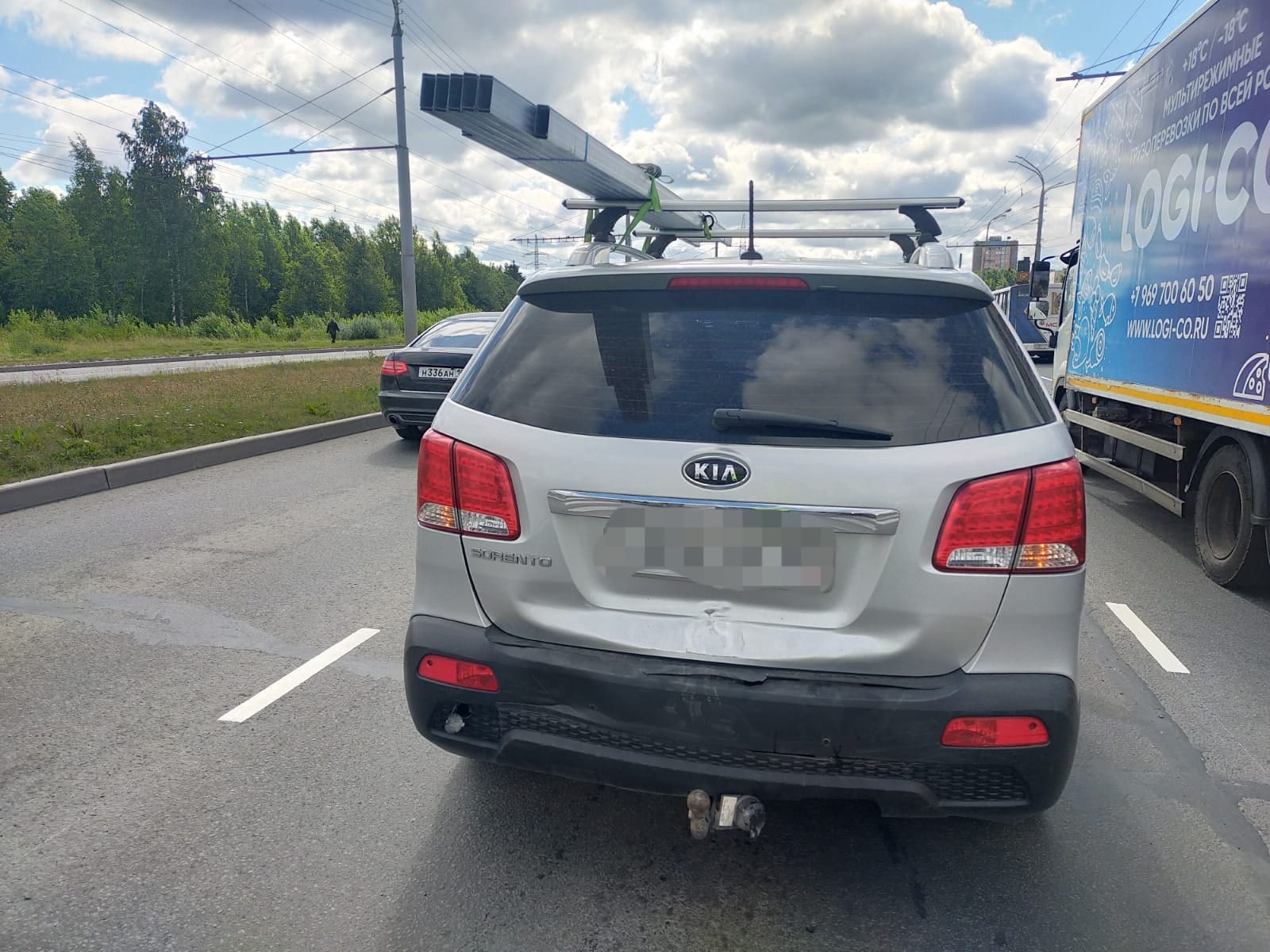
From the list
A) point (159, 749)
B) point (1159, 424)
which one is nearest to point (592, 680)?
point (159, 749)

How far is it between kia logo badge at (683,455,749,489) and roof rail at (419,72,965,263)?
3.32m

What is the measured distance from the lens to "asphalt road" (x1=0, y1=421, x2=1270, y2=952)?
238 cm

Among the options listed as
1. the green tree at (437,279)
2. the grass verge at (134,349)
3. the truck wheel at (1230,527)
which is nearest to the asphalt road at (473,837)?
the truck wheel at (1230,527)

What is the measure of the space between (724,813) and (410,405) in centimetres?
903

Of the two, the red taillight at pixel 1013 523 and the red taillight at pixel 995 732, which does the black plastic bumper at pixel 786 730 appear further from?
the red taillight at pixel 1013 523

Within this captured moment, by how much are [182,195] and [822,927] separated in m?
72.7

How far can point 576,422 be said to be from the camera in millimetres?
2432

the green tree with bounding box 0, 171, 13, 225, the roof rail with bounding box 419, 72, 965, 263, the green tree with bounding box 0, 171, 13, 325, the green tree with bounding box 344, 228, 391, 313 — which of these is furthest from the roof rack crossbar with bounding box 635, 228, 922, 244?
the green tree with bounding box 344, 228, 391, 313

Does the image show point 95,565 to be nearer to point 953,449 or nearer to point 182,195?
point 953,449

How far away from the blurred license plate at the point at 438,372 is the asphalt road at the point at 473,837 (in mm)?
6118

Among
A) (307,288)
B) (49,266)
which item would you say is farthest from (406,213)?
(307,288)

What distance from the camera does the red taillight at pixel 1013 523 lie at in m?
2.21

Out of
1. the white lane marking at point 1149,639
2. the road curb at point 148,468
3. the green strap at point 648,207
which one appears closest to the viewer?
the white lane marking at point 1149,639

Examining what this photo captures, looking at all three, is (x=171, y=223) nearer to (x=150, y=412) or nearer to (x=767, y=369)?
(x=150, y=412)
